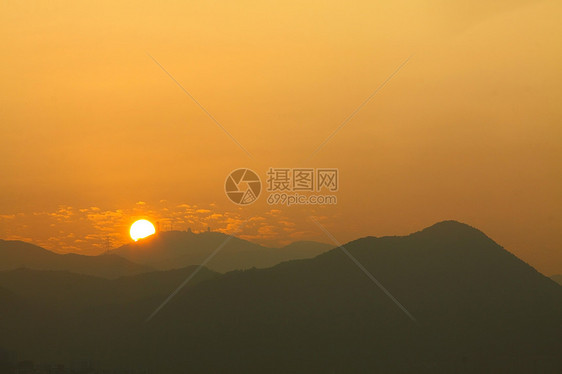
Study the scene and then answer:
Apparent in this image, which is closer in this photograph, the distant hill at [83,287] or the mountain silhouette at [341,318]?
the mountain silhouette at [341,318]

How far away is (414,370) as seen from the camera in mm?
103500

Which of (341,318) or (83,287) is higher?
(83,287)

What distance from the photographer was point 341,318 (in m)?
119

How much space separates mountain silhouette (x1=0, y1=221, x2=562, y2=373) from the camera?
105812mm

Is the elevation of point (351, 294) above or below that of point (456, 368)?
above

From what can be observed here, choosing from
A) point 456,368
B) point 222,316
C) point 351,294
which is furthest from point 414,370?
point 222,316

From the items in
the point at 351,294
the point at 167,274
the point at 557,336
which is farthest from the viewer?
the point at 167,274

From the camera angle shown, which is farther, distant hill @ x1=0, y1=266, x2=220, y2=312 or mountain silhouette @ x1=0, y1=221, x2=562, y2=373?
distant hill @ x1=0, y1=266, x2=220, y2=312

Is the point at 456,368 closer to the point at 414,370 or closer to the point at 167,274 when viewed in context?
the point at 414,370

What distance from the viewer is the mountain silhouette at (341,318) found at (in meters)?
106

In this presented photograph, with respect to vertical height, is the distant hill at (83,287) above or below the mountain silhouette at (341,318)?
above

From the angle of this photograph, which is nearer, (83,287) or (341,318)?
(341,318)

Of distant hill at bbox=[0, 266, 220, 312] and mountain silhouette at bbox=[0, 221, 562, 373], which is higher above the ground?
distant hill at bbox=[0, 266, 220, 312]

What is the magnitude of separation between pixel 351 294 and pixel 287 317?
564 inches
